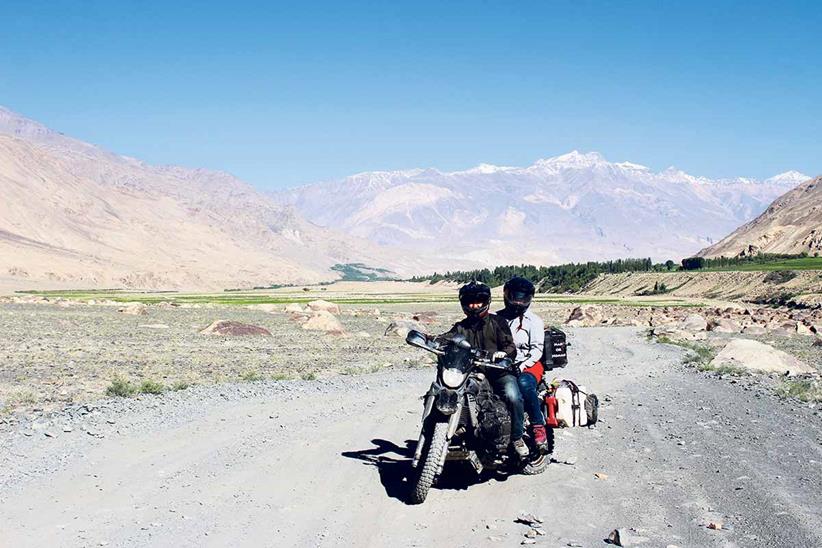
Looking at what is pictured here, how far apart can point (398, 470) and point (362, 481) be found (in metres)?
0.86

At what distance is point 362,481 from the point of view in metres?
10.5

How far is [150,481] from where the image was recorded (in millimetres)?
10234

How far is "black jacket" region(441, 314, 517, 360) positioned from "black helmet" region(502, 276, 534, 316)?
2.32ft

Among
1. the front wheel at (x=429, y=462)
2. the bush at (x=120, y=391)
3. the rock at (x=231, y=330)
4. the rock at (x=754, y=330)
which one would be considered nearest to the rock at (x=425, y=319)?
the rock at (x=231, y=330)

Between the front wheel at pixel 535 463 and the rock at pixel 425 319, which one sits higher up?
the front wheel at pixel 535 463

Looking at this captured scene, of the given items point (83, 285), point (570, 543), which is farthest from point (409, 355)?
point (83, 285)

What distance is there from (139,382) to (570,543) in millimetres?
15121

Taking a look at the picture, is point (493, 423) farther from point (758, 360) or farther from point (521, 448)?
point (758, 360)

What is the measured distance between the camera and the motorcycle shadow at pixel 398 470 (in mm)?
10320

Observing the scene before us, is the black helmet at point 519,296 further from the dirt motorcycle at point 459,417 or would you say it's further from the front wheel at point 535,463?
the front wheel at point 535,463

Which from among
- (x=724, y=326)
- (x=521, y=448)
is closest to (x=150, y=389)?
(x=521, y=448)

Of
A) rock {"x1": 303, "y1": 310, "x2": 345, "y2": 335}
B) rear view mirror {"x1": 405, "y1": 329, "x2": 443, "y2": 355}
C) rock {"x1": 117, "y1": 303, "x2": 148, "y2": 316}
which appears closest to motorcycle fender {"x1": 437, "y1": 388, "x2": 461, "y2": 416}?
rear view mirror {"x1": 405, "y1": 329, "x2": 443, "y2": 355}

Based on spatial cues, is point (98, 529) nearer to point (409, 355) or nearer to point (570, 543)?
point (570, 543)

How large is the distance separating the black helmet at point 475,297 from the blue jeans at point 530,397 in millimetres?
1150
